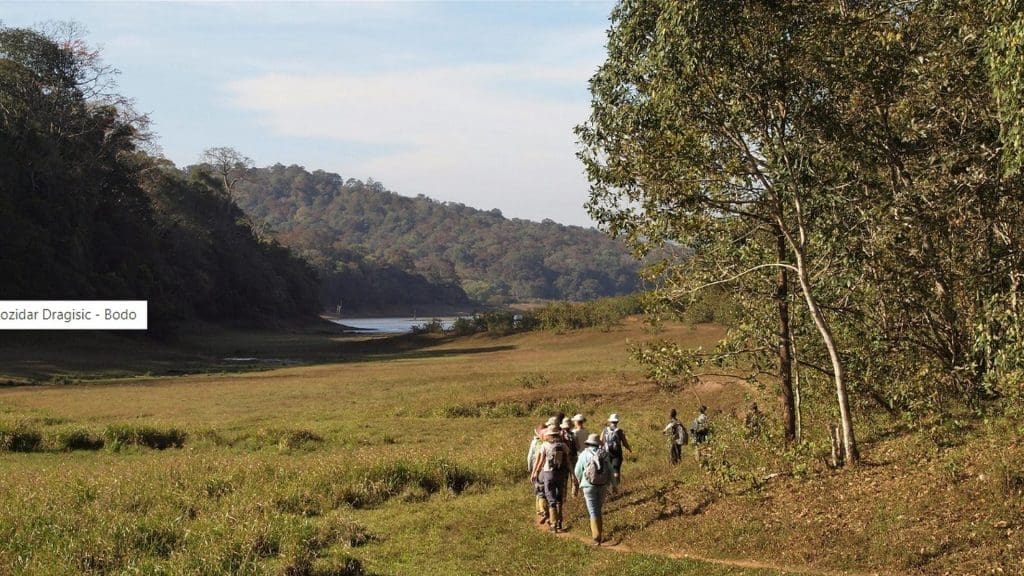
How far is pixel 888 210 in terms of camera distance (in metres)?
14.6

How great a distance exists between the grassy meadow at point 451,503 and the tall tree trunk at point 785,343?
1425mm

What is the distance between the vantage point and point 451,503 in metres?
20.2

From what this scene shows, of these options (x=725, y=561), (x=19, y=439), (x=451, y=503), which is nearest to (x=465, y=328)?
(x=19, y=439)

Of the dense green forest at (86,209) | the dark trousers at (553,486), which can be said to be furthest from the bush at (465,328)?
the dark trousers at (553,486)

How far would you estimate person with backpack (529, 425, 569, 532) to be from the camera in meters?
16.2

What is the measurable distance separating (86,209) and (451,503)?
73.0m

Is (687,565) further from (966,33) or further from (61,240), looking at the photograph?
(61,240)

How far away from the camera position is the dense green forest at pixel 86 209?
239 feet

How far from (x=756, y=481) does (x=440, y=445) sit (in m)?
14.2

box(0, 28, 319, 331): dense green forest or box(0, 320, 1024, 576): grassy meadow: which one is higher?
box(0, 28, 319, 331): dense green forest

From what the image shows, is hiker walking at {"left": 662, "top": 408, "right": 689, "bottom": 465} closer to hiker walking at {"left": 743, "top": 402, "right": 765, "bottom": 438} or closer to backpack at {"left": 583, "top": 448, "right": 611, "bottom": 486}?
hiker walking at {"left": 743, "top": 402, "right": 765, "bottom": 438}

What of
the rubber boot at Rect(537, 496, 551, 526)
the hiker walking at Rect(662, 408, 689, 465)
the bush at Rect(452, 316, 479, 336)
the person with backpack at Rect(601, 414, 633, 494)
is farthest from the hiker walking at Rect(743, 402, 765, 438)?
the bush at Rect(452, 316, 479, 336)

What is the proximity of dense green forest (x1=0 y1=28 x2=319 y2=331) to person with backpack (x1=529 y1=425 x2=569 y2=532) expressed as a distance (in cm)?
6710

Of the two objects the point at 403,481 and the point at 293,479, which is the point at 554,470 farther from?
the point at 293,479
